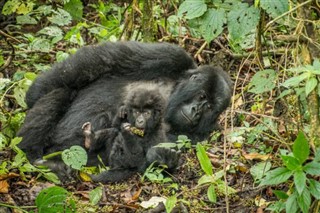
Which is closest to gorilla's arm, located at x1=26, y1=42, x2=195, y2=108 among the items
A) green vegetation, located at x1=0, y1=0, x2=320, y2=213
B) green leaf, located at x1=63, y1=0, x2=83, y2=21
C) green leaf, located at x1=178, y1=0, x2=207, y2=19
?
green vegetation, located at x1=0, y1=0, x2=320, y2=213

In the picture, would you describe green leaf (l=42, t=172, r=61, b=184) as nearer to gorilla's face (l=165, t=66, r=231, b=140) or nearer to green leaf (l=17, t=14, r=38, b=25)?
gorilla's face (l=165, t=66, r=231, b=140)

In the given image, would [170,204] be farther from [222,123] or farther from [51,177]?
[222,123]

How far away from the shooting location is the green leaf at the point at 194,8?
363cm

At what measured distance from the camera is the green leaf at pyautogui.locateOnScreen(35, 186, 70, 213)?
3561mm

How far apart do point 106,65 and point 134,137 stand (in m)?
0.67

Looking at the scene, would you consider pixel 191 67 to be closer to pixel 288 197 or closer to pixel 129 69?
pixel 129 69

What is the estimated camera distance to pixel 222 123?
18.9ft

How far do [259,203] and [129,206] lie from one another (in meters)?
0.78

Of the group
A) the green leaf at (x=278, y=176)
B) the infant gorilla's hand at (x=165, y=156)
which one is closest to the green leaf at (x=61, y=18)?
the infant gorilla's hand at (x=165, y=156)

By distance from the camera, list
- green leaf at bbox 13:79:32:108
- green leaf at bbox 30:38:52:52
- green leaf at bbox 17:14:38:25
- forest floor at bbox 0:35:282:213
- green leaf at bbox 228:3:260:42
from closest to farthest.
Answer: green leaf at bbox 228:3:260:42
forest floor at bbox 0:35:282:213
green leaf at bbox 13:79:32:108
green leaf at bbox 30:38:52:52
green leaf at bbox 17:14:38:25

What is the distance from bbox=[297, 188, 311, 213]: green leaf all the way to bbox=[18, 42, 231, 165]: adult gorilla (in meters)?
1.85

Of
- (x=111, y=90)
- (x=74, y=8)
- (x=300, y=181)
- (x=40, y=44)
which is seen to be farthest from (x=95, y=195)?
(x=74, y=8)

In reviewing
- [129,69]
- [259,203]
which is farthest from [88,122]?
[259,203]

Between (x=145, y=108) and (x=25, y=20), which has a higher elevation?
(x=25, y=20)
